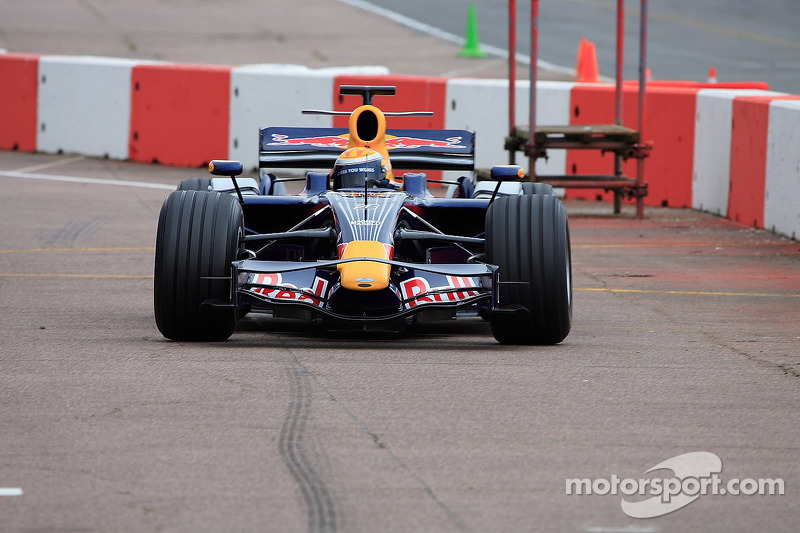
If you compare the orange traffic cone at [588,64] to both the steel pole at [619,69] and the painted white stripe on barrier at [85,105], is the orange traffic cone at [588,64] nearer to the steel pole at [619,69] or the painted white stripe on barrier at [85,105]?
the painted white stripe on barrier at [85,105]

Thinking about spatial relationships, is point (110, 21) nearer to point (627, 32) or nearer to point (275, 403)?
point (627, 32)

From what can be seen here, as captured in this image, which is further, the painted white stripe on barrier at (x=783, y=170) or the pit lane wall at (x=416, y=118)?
the pit lane wall at (x=416, y=118)

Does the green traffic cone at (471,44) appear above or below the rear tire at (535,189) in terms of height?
above

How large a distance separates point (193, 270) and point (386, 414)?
2.26 m

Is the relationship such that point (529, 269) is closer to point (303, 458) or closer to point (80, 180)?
point (303, 458)

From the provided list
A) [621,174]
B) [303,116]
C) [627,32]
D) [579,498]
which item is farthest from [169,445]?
[627,32]

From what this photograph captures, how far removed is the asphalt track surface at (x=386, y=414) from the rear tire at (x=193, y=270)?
0.16 meters

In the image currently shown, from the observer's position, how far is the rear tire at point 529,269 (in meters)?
8.78

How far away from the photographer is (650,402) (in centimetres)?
734

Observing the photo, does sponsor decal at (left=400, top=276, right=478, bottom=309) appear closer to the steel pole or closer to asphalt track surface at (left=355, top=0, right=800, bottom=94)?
the steel pole

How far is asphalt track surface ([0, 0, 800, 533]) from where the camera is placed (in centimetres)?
550

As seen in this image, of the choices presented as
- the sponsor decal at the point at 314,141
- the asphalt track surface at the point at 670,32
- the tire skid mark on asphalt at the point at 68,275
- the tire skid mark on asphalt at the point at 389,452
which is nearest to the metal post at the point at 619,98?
the sponsor decal at the point at 314,141

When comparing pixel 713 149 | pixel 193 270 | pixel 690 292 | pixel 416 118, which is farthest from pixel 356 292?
pixel 416 118

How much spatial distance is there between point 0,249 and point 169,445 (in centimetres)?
764
